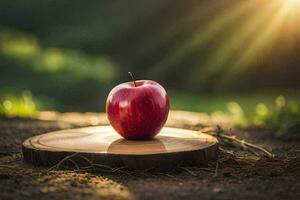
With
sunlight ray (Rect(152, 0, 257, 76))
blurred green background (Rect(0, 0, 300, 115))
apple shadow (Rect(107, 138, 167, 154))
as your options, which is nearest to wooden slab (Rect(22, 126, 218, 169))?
apple shadow (Rect(107, 138, 167, 154))

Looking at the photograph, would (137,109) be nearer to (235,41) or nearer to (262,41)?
(262,41)

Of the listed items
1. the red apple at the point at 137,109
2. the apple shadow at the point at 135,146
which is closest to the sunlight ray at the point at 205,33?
the red apple at the point at 137,109

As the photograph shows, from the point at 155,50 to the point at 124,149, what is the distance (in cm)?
907

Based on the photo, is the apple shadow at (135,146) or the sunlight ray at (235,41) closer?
the apple shadow at (135,146)

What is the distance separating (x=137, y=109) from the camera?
139 inches

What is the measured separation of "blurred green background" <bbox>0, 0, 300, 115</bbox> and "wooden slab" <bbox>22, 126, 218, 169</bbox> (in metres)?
5.97

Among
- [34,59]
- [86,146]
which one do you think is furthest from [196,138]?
[34,59]

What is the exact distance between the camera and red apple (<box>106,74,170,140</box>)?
3527 millimetres

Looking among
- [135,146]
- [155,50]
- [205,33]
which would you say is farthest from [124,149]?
[155,50]

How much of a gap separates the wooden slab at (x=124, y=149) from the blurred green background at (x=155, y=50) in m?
5.97

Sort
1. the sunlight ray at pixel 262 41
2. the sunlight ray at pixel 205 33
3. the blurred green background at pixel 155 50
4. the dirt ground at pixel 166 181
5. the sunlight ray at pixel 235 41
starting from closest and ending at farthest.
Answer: the dirt ground at pixel 166 181 < the sunlight ray at pixel 262 41 < the blurred green background at pixel 155 50 < the sunlight ray at pixel 235 41 < the sunlight ray at pixel 205 33

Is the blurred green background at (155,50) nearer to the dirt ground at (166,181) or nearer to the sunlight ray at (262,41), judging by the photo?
the sunlight ray at (262,41)

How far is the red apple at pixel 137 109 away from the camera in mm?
3527

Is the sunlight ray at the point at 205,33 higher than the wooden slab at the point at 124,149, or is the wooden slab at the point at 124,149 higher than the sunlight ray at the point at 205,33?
the sunlight ray at the point at 205,33
